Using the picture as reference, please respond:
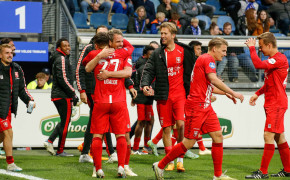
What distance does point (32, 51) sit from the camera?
42.8ft

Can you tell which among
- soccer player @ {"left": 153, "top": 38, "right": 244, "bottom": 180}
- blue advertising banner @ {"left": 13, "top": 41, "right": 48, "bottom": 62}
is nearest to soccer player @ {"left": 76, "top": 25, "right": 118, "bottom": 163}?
soccer player @ {"left": 153, "top": 38, "right": 244, "bottom": 180}

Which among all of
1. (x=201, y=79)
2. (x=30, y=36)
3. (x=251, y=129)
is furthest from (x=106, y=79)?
(x=30, y=36)

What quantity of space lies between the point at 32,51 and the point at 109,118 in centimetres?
603

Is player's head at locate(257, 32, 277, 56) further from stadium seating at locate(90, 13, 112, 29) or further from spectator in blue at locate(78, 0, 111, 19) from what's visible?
spectator in blue at locate(78, 0, 111, 19)

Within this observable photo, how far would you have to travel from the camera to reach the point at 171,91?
860cm

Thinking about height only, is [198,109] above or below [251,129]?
above

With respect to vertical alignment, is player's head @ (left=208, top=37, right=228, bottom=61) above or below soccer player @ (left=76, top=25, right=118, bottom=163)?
above

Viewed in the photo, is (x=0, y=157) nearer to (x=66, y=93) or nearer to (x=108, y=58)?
(x=66, y=93)

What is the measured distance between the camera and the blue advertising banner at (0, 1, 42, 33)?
13.0 metres

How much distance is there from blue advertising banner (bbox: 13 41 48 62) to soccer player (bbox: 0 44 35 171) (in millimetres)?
4140

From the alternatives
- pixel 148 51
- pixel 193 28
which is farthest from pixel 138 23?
pixel 148 51

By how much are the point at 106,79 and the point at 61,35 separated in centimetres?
585

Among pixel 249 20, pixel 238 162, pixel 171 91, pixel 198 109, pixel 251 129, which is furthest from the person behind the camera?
pixel 249 20

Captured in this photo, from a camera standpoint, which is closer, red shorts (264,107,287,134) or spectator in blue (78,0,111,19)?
red shorts (264,107,287,134)
